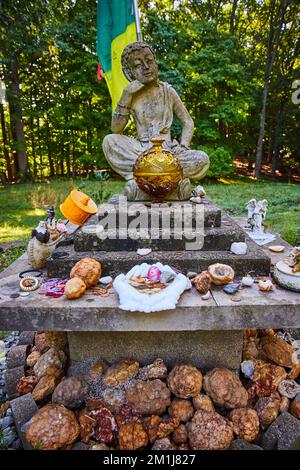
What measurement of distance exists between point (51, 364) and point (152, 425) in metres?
0.84

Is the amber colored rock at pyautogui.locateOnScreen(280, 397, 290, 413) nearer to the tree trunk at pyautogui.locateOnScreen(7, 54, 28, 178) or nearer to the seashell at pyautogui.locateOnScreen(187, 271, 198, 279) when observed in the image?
the seashell at pyautogui.locateOnScreen(187, 271, 198, 279)

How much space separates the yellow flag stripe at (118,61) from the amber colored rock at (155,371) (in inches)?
253

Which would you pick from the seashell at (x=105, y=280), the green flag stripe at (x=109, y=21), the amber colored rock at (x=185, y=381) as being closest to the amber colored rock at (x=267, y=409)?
the amber colored rock at (x=185, y=381)

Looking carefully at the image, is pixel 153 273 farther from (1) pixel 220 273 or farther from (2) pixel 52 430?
(2) pixel 52 430

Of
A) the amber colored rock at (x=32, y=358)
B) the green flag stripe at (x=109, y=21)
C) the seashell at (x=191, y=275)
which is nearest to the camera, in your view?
the seashell at (x=191, y=275)

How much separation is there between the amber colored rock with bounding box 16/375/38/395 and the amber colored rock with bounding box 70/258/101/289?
2.72 ft

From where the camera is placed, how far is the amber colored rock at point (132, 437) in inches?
67.9

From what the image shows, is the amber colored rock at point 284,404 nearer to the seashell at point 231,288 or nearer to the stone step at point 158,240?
the seashell at point 231,288

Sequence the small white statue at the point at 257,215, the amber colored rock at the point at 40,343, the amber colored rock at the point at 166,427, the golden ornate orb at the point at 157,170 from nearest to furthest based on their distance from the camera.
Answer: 1. the amber colored rock at the point at 166,427
2. the amber colored rock at the point at 40,343
3. the golden ornate orb at the point at 157,170
4. the small white statue at the point at 257,215

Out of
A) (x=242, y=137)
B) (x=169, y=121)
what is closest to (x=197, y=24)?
(x=242, y=137)

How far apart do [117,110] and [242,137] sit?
44.6ft

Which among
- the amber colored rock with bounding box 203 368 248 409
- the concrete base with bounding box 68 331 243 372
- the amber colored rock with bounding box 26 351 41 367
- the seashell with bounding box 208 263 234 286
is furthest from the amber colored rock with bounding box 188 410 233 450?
the amber colored rock with bounding box 26 351 41 367

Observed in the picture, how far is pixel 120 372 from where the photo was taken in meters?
2.03

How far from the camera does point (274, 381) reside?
2049 mm
